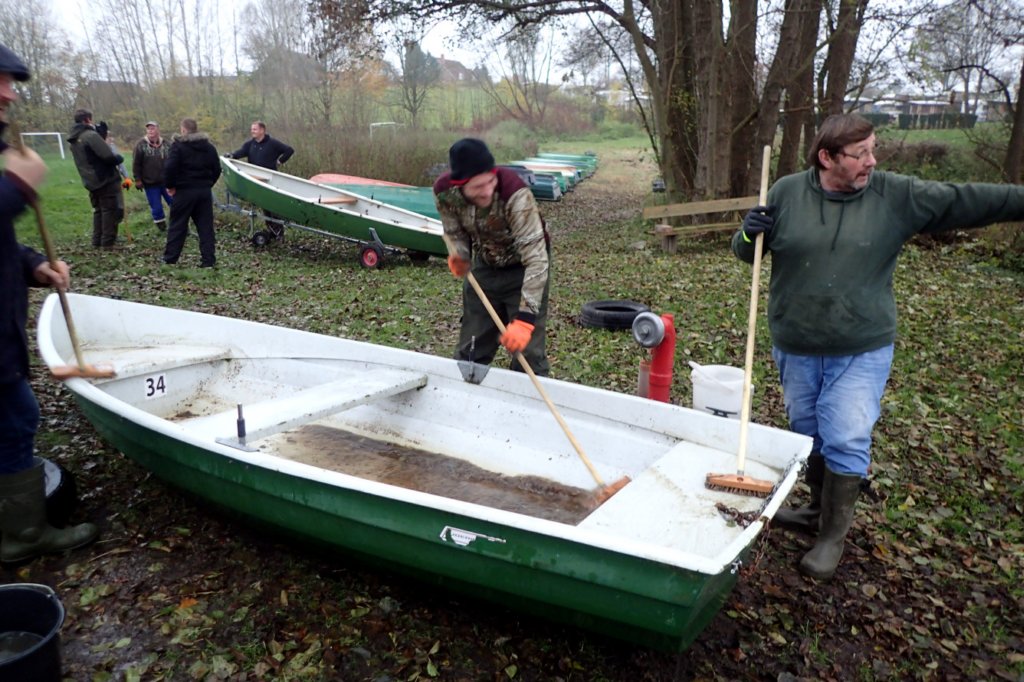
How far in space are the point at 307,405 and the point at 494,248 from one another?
4.65ft

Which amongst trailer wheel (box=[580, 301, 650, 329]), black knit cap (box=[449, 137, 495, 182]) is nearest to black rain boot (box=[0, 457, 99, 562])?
black knit cap (box=[449, 137, 495, 182])

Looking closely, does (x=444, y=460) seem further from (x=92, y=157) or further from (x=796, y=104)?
(x=796, y=104)

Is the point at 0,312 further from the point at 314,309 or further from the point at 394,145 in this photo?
the point at 394,145

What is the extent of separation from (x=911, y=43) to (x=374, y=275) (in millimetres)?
11573

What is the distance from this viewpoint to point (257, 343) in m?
5.46

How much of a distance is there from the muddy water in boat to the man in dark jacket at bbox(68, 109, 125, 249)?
25.4 feet

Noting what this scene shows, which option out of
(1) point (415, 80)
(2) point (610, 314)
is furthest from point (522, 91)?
(2) point (610, 314)

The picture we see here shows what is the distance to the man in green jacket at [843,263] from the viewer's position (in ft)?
10.3

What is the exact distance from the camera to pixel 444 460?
4.51 meters

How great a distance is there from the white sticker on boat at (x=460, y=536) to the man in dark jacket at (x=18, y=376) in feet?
7.06

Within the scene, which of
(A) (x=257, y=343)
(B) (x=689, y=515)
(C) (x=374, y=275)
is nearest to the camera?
(B) (x=689, y=515)

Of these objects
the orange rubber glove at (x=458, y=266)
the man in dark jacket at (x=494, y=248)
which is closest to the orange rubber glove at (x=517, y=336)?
the man in dark jacket at (x=494, y=248)

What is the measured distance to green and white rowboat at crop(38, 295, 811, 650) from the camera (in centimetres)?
275

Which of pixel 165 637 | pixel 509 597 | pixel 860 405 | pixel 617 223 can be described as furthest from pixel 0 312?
pixel 617 223
